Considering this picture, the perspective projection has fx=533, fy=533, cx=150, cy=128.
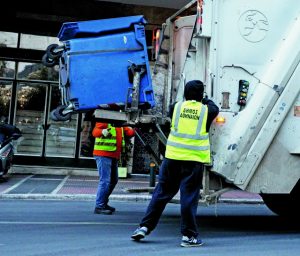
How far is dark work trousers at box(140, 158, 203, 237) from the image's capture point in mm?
5297

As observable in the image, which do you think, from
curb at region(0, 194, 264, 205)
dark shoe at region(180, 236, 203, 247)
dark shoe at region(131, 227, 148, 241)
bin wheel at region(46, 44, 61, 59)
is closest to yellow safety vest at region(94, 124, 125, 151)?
bin wheel at region(46, 44, 61, 59)

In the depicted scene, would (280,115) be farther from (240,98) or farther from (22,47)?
(22,47)

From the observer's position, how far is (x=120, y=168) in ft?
42.6

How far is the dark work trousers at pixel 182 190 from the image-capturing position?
5.30 meters

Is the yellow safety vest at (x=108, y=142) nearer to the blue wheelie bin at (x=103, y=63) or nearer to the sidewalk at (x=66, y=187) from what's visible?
the sidewalk at (x=66, y=187)

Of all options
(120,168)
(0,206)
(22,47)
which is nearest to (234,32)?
(0,206)

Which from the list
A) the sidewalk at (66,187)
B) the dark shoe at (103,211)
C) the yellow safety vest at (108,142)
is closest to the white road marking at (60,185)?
the sidewalk at (66,187)

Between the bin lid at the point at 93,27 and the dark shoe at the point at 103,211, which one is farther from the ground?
the bin lid at the point at 93,27

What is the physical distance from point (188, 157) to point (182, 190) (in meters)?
0.34

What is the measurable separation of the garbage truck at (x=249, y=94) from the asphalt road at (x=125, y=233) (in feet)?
1.99

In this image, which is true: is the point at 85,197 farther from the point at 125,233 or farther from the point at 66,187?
the point at 125,233

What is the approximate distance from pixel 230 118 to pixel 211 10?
1192 mm

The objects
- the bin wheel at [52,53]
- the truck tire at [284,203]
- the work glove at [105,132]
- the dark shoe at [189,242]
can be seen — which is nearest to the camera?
the dark shoe at [189,242]

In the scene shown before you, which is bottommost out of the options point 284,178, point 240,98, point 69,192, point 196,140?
point 69,192
